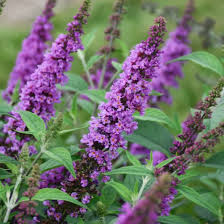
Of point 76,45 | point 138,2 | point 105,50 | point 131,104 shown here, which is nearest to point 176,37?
point 105,50

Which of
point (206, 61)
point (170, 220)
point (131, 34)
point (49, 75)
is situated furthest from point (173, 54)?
point (131, 34)

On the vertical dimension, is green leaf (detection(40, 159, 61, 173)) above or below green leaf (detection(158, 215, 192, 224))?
above

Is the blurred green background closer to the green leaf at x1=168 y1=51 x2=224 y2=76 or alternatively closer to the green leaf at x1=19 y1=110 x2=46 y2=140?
the green leaf at x1=168 y1=51 x2=224 y2=76

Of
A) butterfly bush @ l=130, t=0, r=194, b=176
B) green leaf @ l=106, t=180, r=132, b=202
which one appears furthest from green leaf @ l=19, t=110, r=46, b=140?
butterfly bush @ l=130, t=0, r=194, b=176

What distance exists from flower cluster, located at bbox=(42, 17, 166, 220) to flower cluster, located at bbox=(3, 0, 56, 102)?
0.70 metres

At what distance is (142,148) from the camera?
5.65ft

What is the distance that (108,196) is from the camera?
1.05 meters

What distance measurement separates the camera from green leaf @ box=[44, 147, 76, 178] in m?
0.81

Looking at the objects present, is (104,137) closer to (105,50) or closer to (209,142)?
(209,142)

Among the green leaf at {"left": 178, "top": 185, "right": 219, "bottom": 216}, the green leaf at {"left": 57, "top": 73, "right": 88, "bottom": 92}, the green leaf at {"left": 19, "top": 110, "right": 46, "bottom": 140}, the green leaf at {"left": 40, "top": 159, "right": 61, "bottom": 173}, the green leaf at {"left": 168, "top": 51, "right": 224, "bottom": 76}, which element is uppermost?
the green leaf at {"left": 168, "top": 51, "right": 224, "bottom": 76}

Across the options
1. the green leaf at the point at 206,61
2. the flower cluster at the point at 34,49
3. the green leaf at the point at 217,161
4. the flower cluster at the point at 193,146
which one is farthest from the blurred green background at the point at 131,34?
the flower cluster at the point at 193,146

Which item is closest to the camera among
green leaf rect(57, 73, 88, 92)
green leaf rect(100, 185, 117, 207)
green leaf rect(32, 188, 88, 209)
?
green leaf rect(32, 188, 88, 209)

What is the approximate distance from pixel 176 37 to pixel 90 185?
1304mm

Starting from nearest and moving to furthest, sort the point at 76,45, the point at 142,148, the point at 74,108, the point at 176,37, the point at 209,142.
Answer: the point at 209,142
the point at 76,45
the point at 74,108
the point at 142,148
the point at 176,37
